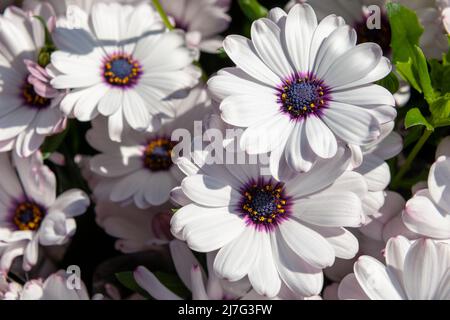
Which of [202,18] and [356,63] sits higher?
[202,18]

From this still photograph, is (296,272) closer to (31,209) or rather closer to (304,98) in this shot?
(304,98)

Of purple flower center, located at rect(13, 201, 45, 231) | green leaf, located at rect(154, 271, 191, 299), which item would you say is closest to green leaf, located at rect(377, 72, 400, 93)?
green leaf, located at rect(154, 271, 191, 299)

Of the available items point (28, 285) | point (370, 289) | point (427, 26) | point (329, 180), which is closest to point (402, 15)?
point (427, 26)

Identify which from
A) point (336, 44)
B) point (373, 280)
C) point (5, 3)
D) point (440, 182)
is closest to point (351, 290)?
point (373, 280)

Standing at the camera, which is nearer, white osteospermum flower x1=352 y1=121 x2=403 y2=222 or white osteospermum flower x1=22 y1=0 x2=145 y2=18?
white osteospermum flower x1=352 y1=121 x2=403 y2=222

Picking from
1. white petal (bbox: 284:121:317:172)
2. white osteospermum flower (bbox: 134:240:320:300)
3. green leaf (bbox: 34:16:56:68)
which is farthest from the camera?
green leaf (bbox: 34:16:56:68)

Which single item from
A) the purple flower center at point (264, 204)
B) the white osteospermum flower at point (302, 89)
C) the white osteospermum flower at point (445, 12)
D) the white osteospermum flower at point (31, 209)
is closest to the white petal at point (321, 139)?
the white osteospermum flower at point (302, 89)

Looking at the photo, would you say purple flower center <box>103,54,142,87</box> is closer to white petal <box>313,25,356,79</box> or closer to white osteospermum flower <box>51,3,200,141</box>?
white osteospermum flower <box>51,3,200,141</box>

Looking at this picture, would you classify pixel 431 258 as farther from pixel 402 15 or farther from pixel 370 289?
pixel 402 15
